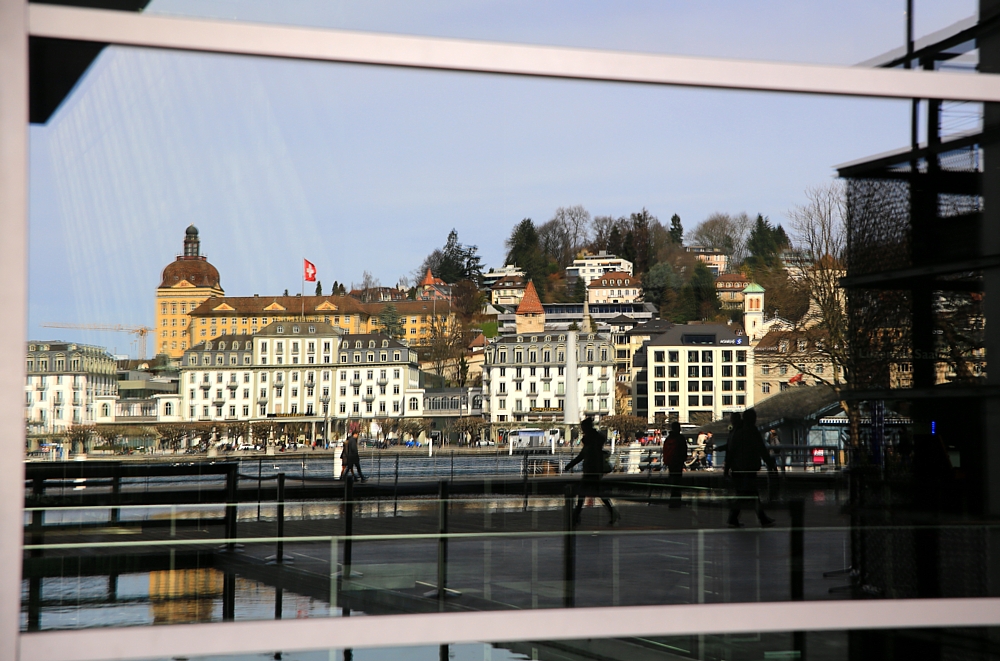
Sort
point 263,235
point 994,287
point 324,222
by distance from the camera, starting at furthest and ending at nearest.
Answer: point 324,222 → point 263,235 → point 994,287

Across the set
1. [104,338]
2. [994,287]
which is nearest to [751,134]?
[994,287]

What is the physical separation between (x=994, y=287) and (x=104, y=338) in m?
3.39

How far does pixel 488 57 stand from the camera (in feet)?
5.69

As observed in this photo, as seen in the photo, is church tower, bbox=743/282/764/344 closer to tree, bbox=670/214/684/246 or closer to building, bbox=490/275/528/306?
tree, bbox=670/214/684/246

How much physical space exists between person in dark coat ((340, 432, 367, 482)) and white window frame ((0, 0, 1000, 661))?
5.55m

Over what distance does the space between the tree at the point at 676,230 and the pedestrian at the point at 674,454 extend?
2018 millimetres

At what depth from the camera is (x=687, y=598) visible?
Result: 3.46 meters

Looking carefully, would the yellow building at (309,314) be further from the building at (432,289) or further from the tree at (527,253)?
the tree at (527,253)

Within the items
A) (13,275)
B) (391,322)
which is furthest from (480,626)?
(391,322)

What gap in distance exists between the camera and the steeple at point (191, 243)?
12.7ft

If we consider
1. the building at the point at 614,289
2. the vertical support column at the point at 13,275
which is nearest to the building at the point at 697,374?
the building at the point at 614,289

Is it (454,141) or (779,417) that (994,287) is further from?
(779,417)

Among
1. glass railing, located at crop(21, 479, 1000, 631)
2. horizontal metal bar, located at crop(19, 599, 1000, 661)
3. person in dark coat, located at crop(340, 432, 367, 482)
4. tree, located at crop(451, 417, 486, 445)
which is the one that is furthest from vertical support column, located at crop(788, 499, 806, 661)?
person in dark coat, located at crop(340, 432, 367, 482)

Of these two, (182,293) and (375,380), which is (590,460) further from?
(182,293)
